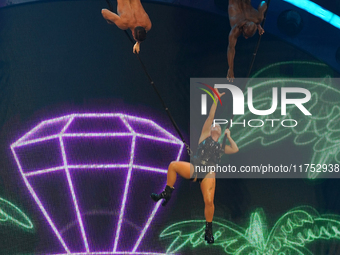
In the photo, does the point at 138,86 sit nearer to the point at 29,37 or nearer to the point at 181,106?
the point at 181,106

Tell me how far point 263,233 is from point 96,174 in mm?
2575

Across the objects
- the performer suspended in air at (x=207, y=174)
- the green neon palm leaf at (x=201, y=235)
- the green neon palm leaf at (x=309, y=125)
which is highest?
the green neon palm leaf at (x=309, y=125)

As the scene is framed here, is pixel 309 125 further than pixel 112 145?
Yes

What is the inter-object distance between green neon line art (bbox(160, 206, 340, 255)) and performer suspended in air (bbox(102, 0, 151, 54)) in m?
2.85

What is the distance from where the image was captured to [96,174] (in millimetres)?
5949

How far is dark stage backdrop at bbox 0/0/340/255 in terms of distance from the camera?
5867 millimetres

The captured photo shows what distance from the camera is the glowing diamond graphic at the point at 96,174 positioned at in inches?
230

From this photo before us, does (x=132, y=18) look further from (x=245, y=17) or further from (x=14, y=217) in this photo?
(x=14, y=217)

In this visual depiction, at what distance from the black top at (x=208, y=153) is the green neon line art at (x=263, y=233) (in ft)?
5.94

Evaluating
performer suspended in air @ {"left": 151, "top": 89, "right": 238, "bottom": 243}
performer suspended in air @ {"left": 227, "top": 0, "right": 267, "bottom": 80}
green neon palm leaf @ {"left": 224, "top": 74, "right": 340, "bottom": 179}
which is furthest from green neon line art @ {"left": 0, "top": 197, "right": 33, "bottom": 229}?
performer suspended in air @ {"left": 227, "top": 0, "right": 267, "bottom": 80}

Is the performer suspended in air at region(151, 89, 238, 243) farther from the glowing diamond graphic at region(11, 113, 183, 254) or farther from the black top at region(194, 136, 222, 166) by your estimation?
the glowing diamond graphic at region(11, 113, 183, 254)

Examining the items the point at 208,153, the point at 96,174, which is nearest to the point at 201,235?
the point at 96,174

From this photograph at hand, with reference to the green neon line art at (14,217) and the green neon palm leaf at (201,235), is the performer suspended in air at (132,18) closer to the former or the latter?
the green neon palm leaf at (201,235)

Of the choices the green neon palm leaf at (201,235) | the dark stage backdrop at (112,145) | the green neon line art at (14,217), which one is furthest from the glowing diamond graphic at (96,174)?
the green neon palm leaf at (201,235)
